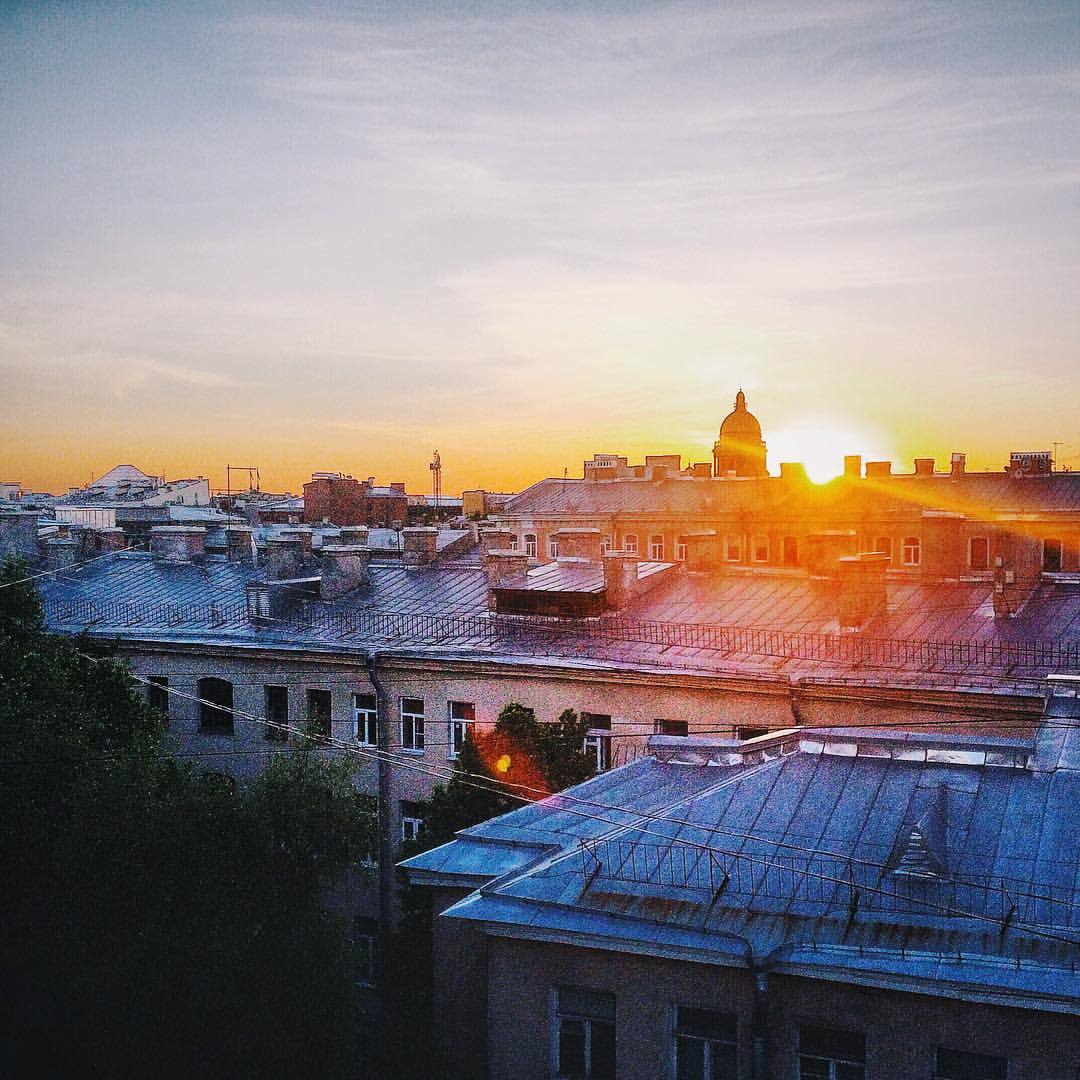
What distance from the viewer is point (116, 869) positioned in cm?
1343

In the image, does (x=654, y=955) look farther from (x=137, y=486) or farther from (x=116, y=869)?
(x=137, y=486)

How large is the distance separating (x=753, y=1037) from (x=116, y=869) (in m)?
7.84

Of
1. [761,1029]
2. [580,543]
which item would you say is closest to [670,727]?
[761,1029]

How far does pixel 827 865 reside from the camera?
36.3 ft

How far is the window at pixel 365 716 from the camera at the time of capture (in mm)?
22078

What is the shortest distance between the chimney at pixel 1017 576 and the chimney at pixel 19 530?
82.5 ft

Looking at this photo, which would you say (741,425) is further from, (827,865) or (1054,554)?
(827,865)

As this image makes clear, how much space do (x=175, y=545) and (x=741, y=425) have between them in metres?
64.6

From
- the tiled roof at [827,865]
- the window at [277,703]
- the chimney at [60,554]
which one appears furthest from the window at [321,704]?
the chimney at [60,554]

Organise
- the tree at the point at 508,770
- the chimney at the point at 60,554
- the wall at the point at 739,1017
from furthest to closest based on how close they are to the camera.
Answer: the chimney at the point at 60,554 → the tree at the point at 508,770 → the wall at the point at 739,1017

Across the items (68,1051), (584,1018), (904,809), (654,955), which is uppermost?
(904,809)

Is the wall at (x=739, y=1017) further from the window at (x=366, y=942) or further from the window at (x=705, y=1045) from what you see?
the window at (x=366, y=942)

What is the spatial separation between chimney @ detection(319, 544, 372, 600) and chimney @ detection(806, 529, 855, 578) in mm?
10527

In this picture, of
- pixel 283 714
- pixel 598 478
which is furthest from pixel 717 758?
pixel 598 478
